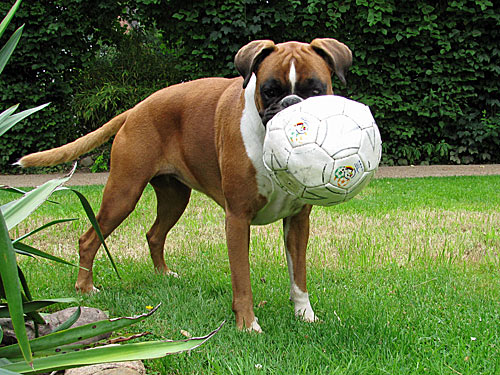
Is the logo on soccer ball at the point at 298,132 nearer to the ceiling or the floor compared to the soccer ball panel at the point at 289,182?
nearer to the ceiling

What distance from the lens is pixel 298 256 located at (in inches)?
133

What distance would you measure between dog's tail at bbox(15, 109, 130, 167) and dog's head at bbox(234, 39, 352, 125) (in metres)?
1.41

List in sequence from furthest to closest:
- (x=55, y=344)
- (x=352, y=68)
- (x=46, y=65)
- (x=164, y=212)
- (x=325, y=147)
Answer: (x=46, y=65)
(x=352, y=68)
(x=164, y=212)
(x=325, y=147)
(x=55, y=344)

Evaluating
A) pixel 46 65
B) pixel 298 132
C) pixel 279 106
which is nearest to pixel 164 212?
pixel 279 106

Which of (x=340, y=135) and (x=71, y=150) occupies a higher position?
(x=340, y=135)

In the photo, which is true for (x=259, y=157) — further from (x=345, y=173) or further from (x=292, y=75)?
(x=345, y=173)

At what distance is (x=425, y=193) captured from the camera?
721 centimetres

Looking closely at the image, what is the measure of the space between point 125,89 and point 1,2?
2.52m

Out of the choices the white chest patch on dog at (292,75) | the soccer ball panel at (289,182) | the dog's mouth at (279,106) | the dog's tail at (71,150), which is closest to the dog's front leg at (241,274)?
the soccer ball panel at (289,182)

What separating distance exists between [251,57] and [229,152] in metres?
0.55

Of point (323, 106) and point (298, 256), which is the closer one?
point (323, 106)

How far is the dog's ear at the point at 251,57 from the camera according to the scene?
294 centimetres

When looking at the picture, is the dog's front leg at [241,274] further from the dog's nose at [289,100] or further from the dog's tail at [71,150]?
the dog's tail at [71,150]

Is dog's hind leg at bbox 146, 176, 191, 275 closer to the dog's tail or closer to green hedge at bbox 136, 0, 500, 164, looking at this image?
the dog's tail
